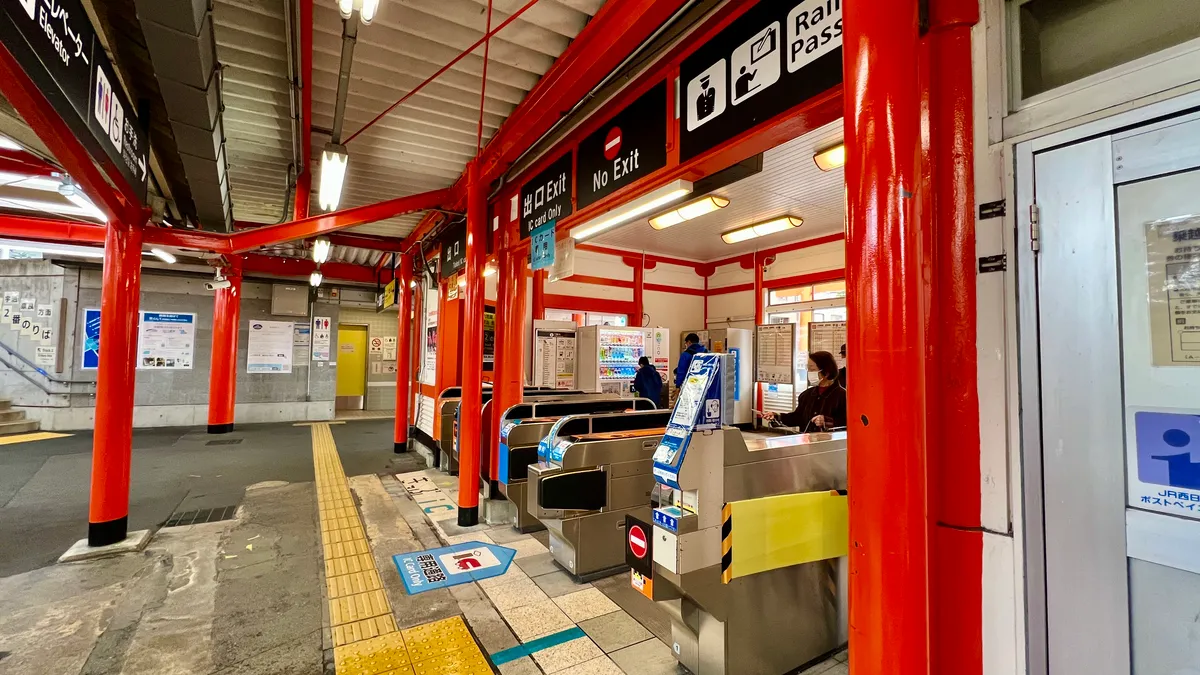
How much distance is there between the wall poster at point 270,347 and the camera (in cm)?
1016

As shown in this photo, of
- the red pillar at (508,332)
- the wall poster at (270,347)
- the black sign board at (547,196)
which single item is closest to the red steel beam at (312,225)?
the red pillar at (508,332)

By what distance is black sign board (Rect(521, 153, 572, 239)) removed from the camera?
3.73 meters

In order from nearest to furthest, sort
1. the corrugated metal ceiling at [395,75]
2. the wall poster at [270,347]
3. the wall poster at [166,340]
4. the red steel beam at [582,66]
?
the red steel beam at [582,66] < the corrugated metal ceiling at [395,75] < the wall poster at [166,340] < the wall poster at [270,347]

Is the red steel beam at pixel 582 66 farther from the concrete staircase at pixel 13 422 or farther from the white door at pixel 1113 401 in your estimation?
the concrete staircase at pixel 13 422

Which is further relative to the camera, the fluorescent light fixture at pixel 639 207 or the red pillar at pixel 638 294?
the red pillar at pixel 638 294

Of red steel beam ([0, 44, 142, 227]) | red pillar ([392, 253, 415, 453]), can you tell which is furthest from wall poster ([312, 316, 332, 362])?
red steel beam ([0, 44, 142, 227])

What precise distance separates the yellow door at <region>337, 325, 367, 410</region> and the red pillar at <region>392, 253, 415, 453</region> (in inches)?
175

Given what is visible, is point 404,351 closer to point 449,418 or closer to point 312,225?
point 449,418

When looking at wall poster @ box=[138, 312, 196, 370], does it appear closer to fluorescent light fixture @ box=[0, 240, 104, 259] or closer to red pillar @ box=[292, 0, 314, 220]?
fluorescent light fixture @ box=[0, 240, 104, 259]

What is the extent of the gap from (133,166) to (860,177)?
4.27 metres

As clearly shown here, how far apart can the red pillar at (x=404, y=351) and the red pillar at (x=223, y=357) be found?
3.04 m

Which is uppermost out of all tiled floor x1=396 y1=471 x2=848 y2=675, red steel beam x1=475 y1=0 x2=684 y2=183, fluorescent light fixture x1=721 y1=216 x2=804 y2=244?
fluorescent light fixture x1=721 y1=216 x2=804 y2=244

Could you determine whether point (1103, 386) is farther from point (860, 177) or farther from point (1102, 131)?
point (860, 177)

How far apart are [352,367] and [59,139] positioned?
11239 mm
